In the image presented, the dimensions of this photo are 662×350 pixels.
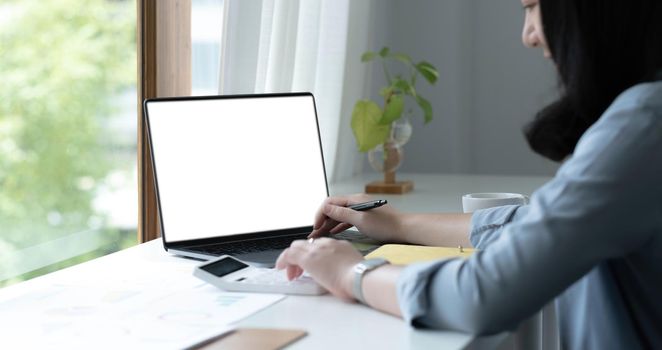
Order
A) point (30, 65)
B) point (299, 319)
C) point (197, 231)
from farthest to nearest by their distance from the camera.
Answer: point (30, 65)
point (197, 231)
point (299, 319)

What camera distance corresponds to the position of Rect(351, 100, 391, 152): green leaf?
237cm

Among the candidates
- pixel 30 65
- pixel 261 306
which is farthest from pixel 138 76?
pixel 261 306

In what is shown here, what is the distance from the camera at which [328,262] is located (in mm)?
1101

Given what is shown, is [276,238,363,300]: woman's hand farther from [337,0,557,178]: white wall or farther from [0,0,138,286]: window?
[337,0,557,178]: white wall

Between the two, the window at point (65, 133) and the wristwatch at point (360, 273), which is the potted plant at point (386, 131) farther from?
the wristwatch at point (360, 273)

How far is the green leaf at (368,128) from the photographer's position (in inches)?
93.1

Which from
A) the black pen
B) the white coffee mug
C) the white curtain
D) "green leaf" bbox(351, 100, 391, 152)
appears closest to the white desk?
the black pen

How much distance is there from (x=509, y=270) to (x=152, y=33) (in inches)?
49.8

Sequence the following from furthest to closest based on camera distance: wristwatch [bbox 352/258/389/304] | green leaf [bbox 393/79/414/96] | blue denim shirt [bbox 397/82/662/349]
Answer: green leaf [bbox 393/79/414/96], wristwatch [bbox 352/258/389/304], blue denim shirt [bbox 397/82/662/349]

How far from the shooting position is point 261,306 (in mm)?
1079

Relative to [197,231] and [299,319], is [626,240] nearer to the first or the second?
[299,319]

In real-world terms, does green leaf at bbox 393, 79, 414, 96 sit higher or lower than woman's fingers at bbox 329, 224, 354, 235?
higher

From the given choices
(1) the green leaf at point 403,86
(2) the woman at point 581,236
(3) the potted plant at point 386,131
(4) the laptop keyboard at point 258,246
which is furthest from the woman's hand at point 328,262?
(1) the green leaf at point 403,86

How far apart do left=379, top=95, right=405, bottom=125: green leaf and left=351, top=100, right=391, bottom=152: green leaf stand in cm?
2
